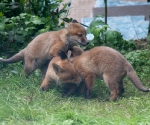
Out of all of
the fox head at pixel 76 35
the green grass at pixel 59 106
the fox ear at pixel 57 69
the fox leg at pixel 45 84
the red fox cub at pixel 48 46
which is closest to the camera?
the green grass at pixel 59 106

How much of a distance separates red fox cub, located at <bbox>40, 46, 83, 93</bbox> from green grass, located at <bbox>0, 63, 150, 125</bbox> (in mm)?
190

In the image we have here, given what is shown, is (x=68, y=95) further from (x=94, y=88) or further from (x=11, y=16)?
(x=11, y=16)

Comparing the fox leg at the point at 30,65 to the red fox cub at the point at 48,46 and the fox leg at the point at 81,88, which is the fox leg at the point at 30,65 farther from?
the fox leg at the point at 81,88

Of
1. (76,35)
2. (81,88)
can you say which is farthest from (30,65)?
(81,88)

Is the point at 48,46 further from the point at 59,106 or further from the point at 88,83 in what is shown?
the point at 59,106

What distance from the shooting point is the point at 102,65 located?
26.3 ft

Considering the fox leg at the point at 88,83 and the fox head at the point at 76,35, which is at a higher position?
the fox head at the point at 76,35

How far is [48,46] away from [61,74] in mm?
1025

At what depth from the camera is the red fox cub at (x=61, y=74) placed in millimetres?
8078

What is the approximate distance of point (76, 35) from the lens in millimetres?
9062

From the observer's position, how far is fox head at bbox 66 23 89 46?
9.03m

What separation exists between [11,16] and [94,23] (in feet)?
7.36

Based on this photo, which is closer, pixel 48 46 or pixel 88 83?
pixel 88 83

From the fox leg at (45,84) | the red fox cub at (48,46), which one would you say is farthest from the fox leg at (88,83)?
the red fox cub at (48,46)
